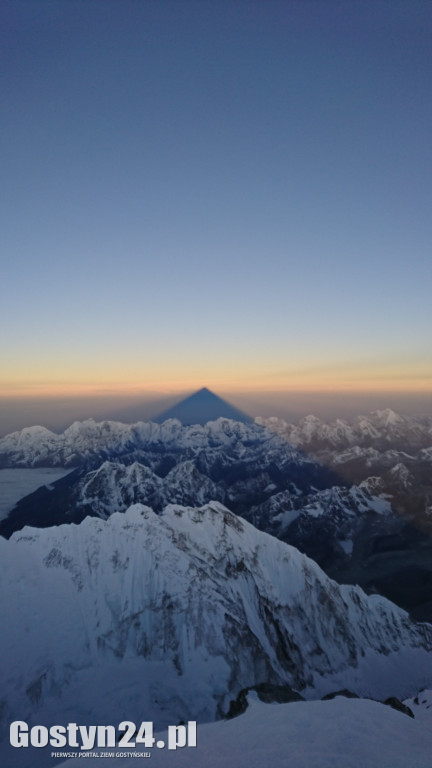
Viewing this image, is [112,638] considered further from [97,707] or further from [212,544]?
[212,544]

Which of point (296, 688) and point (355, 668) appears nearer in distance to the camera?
point (296, 688)

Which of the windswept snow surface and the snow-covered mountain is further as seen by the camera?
the snow-covered mountain

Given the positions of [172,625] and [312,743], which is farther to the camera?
[172,625]

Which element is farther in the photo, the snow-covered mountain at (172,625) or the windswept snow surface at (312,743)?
the snow-covered mountain at (172,625)

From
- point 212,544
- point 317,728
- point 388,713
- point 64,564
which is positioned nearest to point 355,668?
point 212,544

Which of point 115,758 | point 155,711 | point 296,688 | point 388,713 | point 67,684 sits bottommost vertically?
point 296,688
